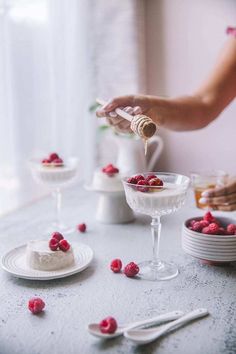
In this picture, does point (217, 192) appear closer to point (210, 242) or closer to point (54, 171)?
point (210, 242)

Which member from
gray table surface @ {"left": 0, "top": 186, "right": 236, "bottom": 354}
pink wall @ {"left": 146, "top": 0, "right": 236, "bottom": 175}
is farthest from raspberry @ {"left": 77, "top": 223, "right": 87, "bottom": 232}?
pink wall @ {"left": 146, "top": 0, "right": 236, "bottom": 175}

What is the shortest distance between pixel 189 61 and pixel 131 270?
1.58m

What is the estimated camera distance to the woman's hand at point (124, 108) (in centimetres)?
143

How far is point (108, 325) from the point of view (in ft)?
2.90

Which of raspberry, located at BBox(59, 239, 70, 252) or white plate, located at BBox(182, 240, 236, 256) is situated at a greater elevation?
raspberry, located at BBox(59, 239, 70, 252)

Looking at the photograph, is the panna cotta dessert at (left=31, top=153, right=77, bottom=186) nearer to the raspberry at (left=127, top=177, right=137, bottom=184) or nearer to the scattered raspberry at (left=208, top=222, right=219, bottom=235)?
the raspberry at (left=127, top=177, right=137, bottom=184)

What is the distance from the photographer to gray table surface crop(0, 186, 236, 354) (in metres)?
0.87

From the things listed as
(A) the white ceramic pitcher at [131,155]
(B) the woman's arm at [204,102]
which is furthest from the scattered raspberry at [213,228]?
(A) the white ceramic pitcher at [131,155]

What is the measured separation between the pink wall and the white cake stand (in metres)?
0.98

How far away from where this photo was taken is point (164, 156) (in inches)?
103

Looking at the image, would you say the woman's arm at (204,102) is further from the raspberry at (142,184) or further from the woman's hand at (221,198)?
the raspberry at (142,184)

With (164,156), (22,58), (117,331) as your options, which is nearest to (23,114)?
(22,58)

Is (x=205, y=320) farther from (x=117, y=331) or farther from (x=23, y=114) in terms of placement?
(x=23, y=114)

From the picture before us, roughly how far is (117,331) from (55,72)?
5.48 ft
